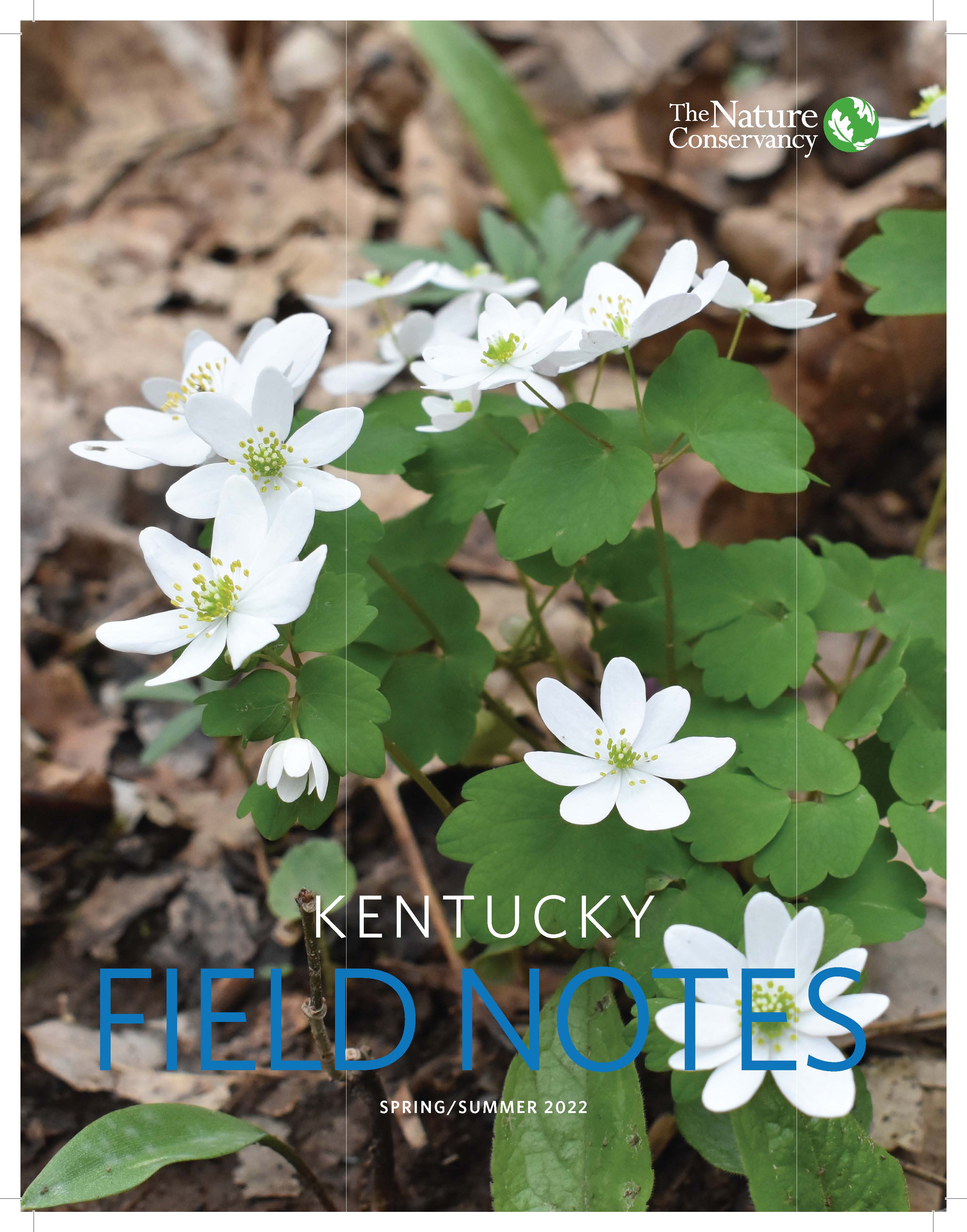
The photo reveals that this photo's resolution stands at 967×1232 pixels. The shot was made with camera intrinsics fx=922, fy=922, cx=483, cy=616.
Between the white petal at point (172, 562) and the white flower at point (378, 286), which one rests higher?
the white flower at point (378, 286)

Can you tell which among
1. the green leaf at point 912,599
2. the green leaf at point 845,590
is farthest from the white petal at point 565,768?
the green leaf at point 912,599

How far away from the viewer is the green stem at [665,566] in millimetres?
1232

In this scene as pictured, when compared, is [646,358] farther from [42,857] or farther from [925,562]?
[42,857]

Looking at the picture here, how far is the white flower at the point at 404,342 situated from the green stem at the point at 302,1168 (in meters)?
1.17

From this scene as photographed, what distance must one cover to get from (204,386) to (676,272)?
0.67 meters

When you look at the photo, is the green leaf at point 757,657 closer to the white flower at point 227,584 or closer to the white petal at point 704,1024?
the white petal at point 704,1024

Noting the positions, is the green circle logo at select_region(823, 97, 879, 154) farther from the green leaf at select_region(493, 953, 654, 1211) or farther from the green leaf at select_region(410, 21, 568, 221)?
the green leaf at select_region(493, 953, 654, 1211)

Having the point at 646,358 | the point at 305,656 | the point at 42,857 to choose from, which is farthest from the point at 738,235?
the point at 42,857

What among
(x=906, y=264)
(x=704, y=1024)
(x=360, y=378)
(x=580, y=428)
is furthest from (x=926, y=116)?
(x=704, y=1024)

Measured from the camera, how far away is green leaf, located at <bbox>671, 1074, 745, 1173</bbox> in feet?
3.89

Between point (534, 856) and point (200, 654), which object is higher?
point (200, 654)

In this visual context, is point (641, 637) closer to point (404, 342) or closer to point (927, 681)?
point (927, 681)

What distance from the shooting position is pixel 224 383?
4.20ft

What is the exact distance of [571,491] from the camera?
1173 mm
